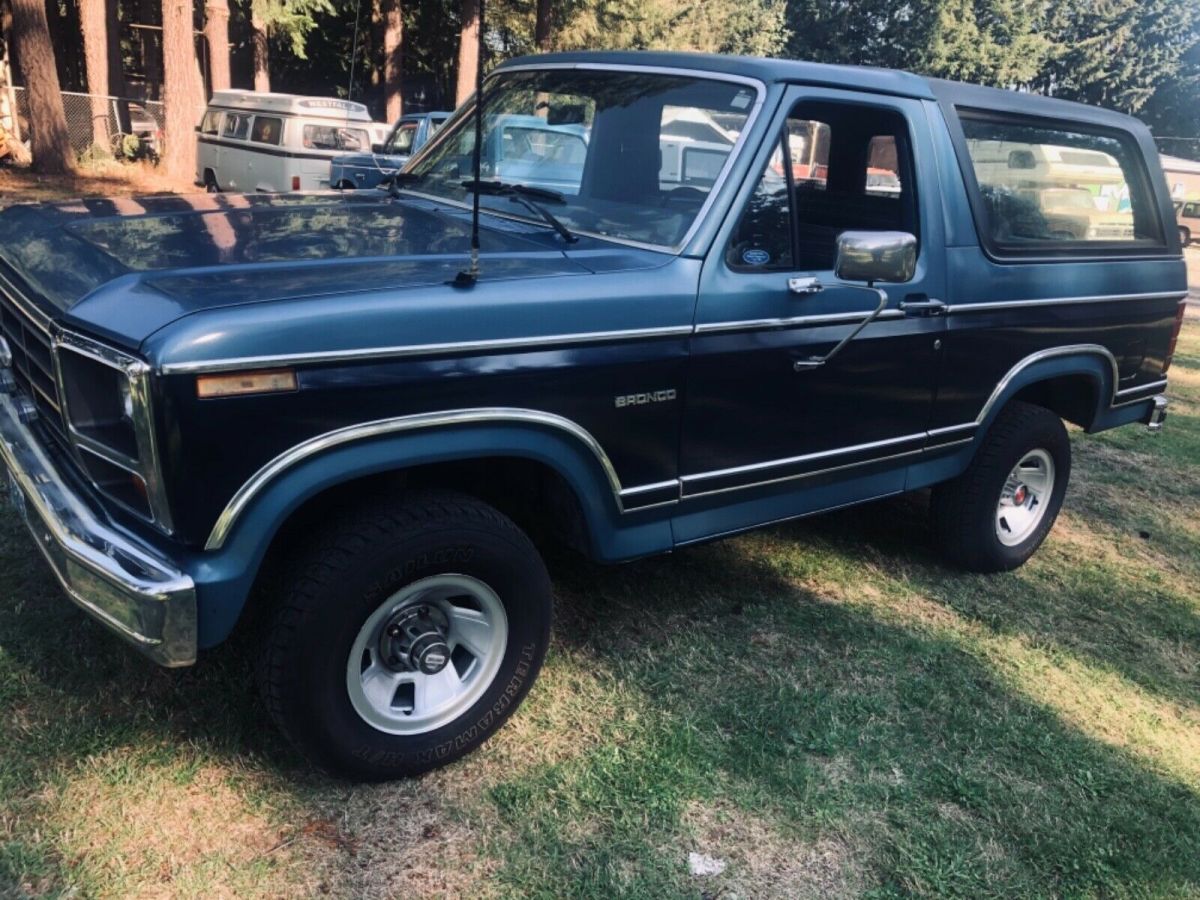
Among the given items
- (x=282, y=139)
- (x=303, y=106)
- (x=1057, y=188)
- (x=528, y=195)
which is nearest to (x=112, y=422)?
(x=528, y=195)

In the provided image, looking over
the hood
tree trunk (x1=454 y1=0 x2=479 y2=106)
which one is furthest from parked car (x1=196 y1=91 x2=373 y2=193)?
the hood

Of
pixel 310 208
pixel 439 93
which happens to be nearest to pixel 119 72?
pixel 439 93

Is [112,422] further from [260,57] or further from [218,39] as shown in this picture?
[260,57]

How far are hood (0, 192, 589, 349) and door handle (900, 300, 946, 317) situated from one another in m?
1.37

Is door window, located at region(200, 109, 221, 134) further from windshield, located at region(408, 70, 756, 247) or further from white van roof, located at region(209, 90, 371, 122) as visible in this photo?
windshield, located at region(408, 70, 756, 247)

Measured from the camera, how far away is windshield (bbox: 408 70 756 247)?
3346 mm

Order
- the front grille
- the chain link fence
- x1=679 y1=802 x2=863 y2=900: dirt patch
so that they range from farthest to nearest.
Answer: the chain link fence → the front grille → x1=679 y1=802 x2=863 y2=900: dirt patch

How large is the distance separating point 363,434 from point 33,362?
3.90 feet

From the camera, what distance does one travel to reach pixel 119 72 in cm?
2519

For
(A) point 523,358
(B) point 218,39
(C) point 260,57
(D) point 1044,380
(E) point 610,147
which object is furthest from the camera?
(C) point 260,57

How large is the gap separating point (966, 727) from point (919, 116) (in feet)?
7.35

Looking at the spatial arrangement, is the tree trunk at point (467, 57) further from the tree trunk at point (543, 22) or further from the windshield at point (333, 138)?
the windshield at point (333, 138)

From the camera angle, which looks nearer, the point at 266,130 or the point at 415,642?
the point at 415,642

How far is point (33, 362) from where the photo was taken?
2.94m
